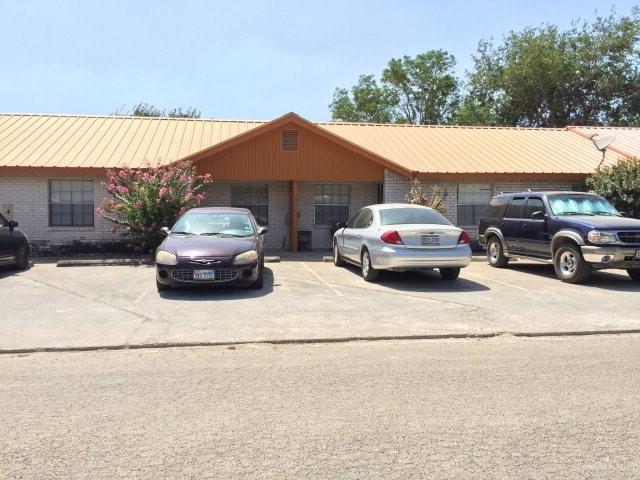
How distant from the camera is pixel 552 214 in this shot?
11977 mm

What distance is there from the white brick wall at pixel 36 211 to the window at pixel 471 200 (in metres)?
11.3

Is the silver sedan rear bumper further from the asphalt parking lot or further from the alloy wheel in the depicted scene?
the alloy wheel

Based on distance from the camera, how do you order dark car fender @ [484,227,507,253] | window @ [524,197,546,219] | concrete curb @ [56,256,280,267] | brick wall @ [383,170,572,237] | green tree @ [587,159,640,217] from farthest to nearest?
brick wall @ [383,170,572,237]
green tree @ [587,159,640,217]
concrete curb @ [56,256,280,267]
dark car fender @ [484,227,507,253]
window @ [524,197,546,219]

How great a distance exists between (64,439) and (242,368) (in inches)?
77.9

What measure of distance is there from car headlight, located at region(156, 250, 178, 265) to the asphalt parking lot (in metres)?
0.59

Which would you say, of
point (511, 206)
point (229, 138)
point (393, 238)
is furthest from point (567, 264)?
point (229, 138)

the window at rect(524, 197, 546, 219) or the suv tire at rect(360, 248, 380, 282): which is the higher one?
the window at rect(524, 197, 546, 219)

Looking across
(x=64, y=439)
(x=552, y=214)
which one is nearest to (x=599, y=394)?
(x=64, y=439)

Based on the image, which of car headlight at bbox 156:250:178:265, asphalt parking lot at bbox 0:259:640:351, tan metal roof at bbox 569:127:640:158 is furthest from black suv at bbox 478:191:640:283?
tan metal roof at bbox 569:127:640:158

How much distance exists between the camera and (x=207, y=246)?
990cm

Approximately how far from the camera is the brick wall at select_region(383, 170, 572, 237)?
17.6 meters

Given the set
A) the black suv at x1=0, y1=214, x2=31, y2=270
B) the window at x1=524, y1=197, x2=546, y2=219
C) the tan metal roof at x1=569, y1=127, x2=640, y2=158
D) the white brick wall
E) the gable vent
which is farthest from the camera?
the tan metal roof at x1=569, y1=127, x2=640, y2=158

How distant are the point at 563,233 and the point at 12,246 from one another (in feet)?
39.3

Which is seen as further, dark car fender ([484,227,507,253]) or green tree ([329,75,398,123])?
green tree ([329,75,398,123])
